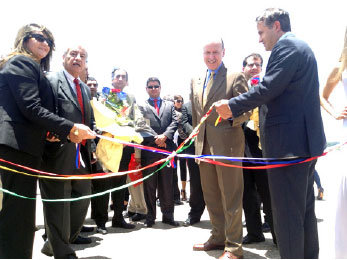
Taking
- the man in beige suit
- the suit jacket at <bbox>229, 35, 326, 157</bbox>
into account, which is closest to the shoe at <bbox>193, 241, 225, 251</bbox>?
the man in beige suit

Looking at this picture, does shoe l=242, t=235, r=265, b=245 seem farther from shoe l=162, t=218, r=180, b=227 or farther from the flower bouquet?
the flower bouquet

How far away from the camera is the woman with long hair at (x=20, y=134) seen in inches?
104

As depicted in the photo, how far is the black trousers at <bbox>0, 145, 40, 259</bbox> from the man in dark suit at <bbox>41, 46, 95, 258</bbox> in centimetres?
42

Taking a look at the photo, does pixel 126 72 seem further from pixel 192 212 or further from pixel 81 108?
pixel 192 212

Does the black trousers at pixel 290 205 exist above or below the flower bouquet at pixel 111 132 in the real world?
below

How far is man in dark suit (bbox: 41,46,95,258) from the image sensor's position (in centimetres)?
319

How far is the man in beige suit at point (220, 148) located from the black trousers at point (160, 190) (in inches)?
58.7

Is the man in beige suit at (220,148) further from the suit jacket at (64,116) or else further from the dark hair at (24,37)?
the dark hair at (24,37)

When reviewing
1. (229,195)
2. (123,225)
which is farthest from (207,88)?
(123,225)

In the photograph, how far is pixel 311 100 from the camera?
2488 millimetres

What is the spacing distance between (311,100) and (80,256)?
111 inches

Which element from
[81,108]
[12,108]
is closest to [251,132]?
[81,108]

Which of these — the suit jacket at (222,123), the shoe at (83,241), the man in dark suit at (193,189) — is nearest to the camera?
the suit jacket at (222,123)

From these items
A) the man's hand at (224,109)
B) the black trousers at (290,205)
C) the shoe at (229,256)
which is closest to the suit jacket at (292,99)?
the black trousers at (290,205)
